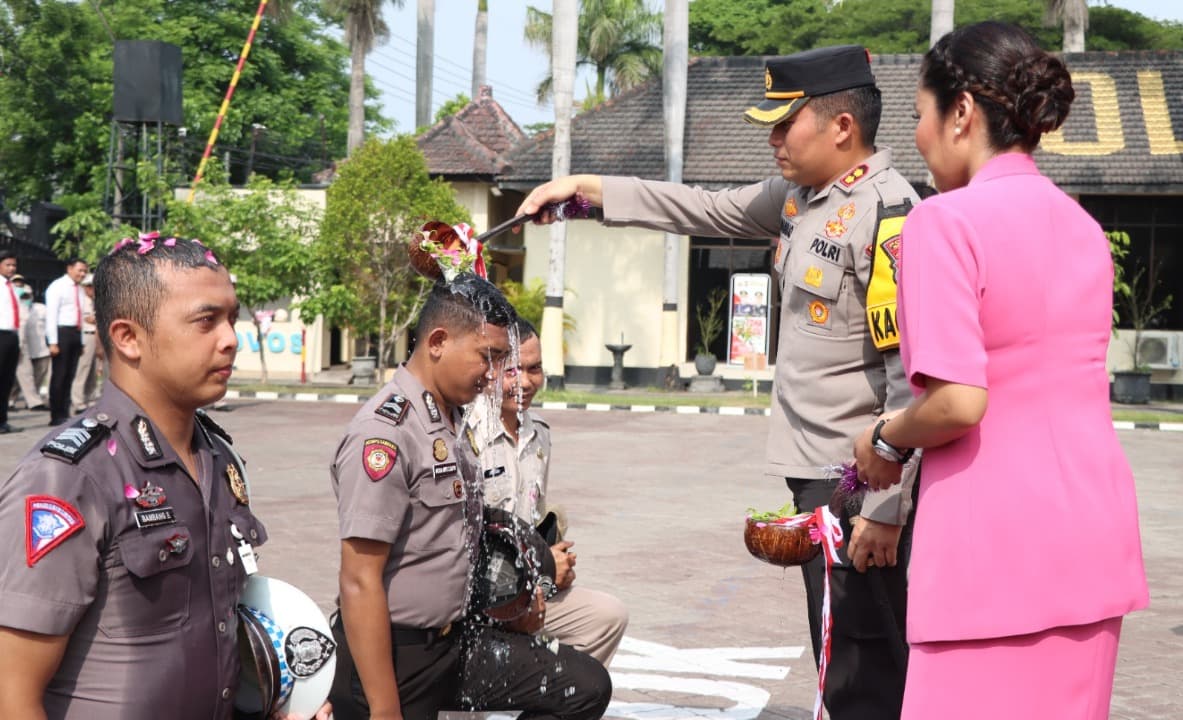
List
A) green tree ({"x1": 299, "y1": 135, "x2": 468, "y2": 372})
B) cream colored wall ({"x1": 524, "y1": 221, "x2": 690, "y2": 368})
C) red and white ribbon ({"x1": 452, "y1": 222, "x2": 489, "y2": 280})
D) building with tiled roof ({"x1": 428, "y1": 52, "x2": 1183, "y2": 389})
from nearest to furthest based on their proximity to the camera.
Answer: red and white ribbon ({"x1": 452, "y1": 222, "x2": 489, "y2": 280})
green tree ({"x1": 299, "y1": 135, "x2": 468, "y2": 372})
building with tiled roof ({"x1": 428, "y1": 52, "x2": 1183, "y2": 389})
cream colored wall ({"x1": 524, "y1": 221, "x2": 690, "y2": 368})

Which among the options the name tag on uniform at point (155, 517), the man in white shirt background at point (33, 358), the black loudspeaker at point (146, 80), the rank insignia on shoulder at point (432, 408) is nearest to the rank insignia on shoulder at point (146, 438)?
the name tag on uniform at point (155, 517)

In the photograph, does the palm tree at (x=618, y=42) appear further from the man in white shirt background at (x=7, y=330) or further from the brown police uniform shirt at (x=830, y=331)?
the brown police uniform shirt at (x=830, y=331)

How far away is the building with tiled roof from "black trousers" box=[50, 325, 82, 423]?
12009 millimetres

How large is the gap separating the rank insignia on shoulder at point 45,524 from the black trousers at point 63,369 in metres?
14.9

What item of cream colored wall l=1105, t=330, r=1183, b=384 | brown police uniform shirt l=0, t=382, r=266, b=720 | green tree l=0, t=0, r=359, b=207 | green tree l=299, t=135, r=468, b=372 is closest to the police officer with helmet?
brown police uniform shirt l=0, t=382, r=266, b=720

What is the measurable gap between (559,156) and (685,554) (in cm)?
1736

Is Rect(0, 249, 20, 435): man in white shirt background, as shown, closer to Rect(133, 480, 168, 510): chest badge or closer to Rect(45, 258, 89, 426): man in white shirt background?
Rect(45, 258, 89, 426): man in white shirt background

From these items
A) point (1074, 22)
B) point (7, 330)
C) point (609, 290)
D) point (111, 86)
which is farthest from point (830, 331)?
point (111, 86)

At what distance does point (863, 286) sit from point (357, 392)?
20.0 m

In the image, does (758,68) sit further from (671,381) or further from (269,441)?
(269,441)

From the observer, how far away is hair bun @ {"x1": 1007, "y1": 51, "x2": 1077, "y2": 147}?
2.73 meters

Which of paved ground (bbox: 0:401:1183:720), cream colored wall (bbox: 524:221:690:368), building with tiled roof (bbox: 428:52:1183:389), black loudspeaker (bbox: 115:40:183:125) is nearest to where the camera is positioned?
paved ground (bbox: 0:401:1183:720)

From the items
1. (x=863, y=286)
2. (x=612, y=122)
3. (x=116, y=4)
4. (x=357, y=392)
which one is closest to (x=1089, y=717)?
(x=863, y=286)

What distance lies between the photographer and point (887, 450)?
116 inches
